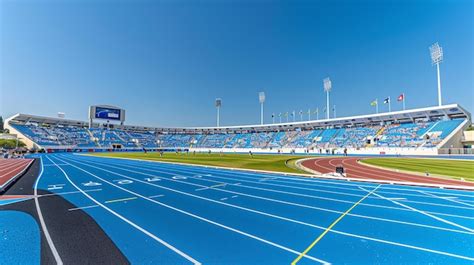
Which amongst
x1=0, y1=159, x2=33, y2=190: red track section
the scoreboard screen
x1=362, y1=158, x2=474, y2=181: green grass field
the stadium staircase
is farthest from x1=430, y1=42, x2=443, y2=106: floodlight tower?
the scoreboard screen

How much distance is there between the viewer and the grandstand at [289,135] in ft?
137

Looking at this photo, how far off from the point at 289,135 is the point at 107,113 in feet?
178

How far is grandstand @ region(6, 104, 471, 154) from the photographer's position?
41.9 m

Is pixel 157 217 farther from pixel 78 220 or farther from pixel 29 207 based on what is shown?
pixel 29 207

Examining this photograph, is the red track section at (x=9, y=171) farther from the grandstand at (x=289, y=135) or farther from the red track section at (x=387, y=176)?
the grandstand at (x=289, y=135)

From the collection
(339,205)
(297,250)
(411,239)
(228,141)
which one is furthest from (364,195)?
(228,141)

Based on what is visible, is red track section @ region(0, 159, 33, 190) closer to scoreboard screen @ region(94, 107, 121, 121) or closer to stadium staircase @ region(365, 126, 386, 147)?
scoreboard screen @ region(94, 107, 121, 121)

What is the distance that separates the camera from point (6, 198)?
7945mm

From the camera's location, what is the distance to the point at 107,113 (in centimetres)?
5172

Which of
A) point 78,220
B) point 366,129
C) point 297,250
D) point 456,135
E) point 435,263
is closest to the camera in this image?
point 435,263

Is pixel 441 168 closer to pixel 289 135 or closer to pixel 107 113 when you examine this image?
pixel 289 135

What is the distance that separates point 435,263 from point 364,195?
542cm

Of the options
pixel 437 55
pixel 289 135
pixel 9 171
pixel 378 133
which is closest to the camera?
pixel 9 171

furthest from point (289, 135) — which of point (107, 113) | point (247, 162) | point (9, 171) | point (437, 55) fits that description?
point (9, 171)
